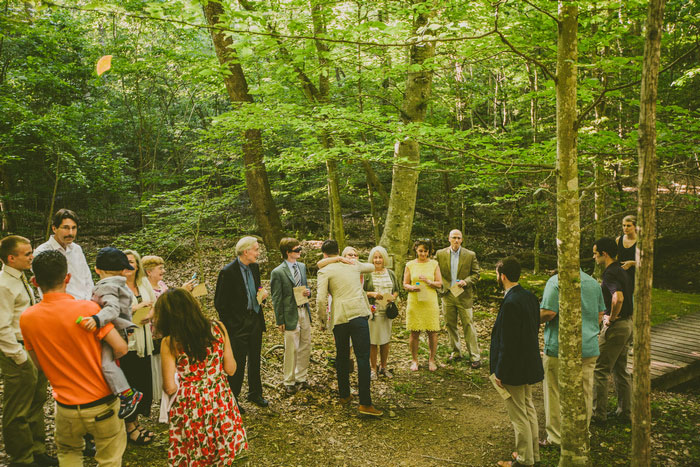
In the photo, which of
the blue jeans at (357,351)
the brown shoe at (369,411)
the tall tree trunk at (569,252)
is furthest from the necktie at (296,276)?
the tall tree trunk at (569,252)

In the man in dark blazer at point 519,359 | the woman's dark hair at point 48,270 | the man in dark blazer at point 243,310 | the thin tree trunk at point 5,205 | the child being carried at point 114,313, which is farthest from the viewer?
the thin tree trunk at point 5,205

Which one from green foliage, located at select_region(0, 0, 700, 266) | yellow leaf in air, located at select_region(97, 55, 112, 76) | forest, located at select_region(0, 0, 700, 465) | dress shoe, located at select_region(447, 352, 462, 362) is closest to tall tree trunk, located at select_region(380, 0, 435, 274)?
forest, located at select_region(0, 0, 700, 465)

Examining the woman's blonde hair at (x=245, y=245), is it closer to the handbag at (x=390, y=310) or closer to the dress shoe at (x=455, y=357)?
the handbag at (x=390, y=310)

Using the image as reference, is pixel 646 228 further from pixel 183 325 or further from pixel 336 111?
pixel 336 111

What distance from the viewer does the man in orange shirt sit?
2.65 metres

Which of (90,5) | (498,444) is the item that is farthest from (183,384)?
(498,444)

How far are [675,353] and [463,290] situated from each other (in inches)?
148

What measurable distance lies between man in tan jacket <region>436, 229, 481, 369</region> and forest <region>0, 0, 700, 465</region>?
137cm

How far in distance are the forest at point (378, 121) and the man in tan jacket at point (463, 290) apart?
4.50 feet

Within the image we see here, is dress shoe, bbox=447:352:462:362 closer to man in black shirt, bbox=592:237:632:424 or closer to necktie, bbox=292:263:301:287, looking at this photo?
man in black shirt, bbox=592:237:632:424

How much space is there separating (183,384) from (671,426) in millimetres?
5710

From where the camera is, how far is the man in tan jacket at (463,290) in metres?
6.58

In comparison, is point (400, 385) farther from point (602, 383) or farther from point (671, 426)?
point (671, 426)

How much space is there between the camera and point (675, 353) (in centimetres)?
656
